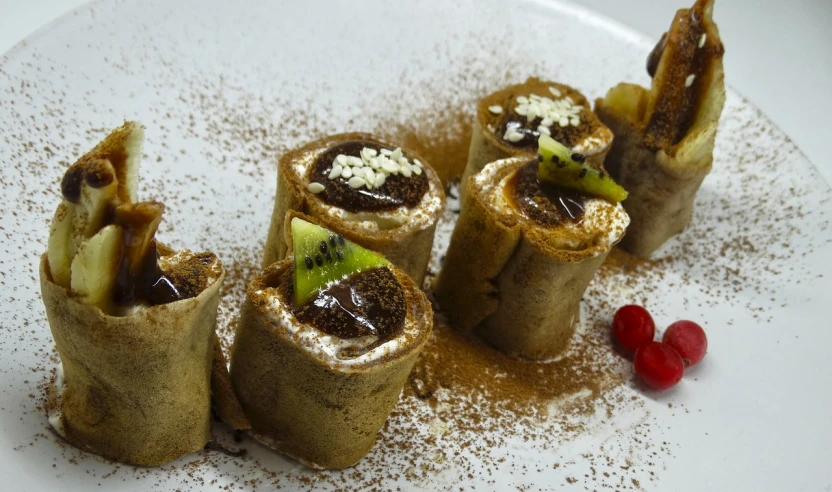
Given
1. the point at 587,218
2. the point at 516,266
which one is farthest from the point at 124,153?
the point at 587,218

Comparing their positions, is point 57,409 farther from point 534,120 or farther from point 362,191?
point 534,120

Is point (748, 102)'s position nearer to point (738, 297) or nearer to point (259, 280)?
point (738, 297)

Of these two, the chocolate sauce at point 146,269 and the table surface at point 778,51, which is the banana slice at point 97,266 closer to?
the chocolate sauce at point 146,269

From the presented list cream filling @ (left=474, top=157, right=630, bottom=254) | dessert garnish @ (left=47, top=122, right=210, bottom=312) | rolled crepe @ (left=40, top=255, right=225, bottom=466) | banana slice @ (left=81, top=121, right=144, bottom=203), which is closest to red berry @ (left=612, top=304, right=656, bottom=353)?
cream filling @ (left=474, top=157, right=630, bottom=254)

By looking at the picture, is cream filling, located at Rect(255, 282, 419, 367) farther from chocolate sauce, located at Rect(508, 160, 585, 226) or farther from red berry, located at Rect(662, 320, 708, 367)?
red berry, located at Rect(662, 320, 708, 367)

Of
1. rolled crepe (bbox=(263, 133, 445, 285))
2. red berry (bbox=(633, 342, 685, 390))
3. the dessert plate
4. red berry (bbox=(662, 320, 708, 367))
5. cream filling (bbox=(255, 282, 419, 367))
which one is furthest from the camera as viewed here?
red berry (bbox=(662, 320, 708, 367))

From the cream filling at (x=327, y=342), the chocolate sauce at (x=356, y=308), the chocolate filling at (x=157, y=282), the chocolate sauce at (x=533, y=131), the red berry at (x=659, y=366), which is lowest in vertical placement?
the red berry at (x=659, y=366)

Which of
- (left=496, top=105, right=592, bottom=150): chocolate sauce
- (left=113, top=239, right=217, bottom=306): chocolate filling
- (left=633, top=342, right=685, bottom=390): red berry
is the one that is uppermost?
(left=496, top=105, right=592, bottom=150): chocolate sauce

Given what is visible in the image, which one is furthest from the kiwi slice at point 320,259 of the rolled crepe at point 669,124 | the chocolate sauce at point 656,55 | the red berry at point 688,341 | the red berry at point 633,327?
the chocolate sauce at point 656,55
